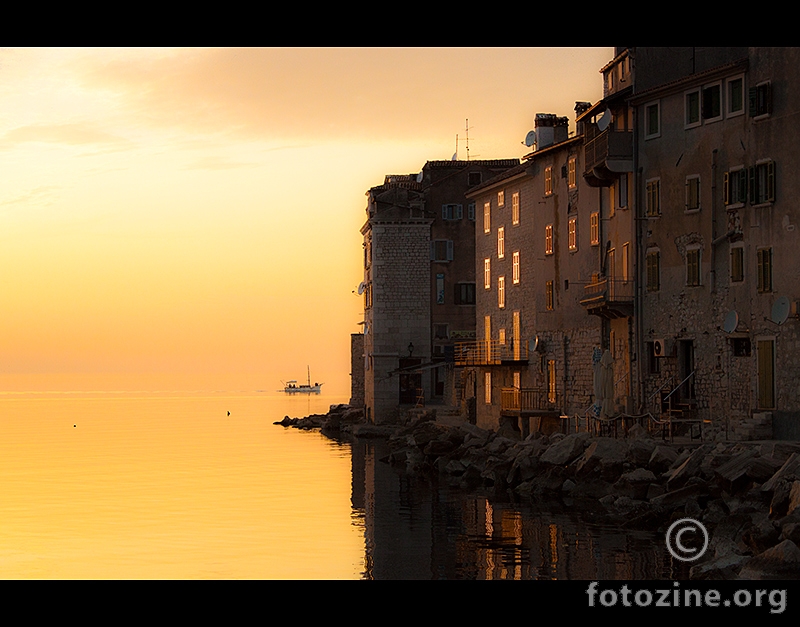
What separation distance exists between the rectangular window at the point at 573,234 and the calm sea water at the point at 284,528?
13107 mm

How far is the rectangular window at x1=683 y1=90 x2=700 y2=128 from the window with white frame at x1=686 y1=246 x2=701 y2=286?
14.6 ft

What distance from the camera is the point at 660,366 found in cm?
4084

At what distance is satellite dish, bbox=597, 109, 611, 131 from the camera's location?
42.6m

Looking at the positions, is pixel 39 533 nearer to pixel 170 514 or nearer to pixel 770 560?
pixel 170 514

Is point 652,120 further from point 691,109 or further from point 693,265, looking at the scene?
point 693,265

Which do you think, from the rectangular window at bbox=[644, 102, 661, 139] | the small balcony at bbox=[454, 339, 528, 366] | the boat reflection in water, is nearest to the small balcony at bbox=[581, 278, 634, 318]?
the rectangular window at bbox=[644, 102, 661, 139]

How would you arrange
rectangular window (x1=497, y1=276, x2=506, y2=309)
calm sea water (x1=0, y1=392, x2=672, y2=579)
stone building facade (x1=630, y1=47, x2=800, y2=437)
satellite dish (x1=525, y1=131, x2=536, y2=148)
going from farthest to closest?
rectangular window (x1=497, y1=276, x2=506, y2=309) < satellite dish (x1=525, y1=131, x2=536, y2=148) < stone building facade (x1=630, y1=47, x2=800, y2=437) < calm sea water (x1=0, y1=392, x2=672, y2=579)

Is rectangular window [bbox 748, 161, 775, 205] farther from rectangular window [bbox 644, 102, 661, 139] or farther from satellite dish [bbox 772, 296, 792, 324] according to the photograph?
rectangular window [bbox 644, 102, 661, 139]

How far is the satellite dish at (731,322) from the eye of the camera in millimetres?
36625

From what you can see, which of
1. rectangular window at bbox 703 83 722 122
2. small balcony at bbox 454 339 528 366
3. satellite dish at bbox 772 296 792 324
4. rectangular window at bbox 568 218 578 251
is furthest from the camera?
small balcony at bbox 454 339 528 366

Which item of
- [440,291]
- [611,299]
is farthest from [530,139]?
[440,291]

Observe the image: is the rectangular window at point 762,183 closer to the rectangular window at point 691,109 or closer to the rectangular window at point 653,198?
the rectangular window at point 691,109

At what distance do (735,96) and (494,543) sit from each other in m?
18.8
